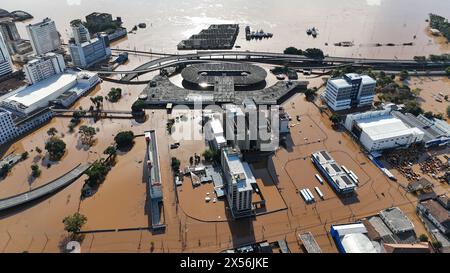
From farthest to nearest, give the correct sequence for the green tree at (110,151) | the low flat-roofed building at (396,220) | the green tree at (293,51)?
the green tree at (293,51) → the green tree at (110,151) → the low flat-roofed building at (396,220)

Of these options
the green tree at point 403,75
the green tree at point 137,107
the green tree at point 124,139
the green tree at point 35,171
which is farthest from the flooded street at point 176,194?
the green tree at point 137,107

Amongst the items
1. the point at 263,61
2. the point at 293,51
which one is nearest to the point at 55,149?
the point at 263,61

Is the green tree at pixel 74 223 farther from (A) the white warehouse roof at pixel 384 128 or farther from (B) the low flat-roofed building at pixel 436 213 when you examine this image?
(A) the white warehouse roof at pixel 384 128

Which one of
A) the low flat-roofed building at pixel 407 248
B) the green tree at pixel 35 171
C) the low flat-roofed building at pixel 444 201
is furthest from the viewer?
the green tree at pixel 35 171

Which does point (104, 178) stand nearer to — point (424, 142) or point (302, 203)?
point (302, 203)

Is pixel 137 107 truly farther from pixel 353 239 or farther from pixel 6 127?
pixel 353 239

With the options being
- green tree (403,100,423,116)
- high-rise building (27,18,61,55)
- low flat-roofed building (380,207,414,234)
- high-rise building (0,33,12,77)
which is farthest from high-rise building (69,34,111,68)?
low flat-roofed building (380,207,414,234)

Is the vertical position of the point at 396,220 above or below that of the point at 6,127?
below
